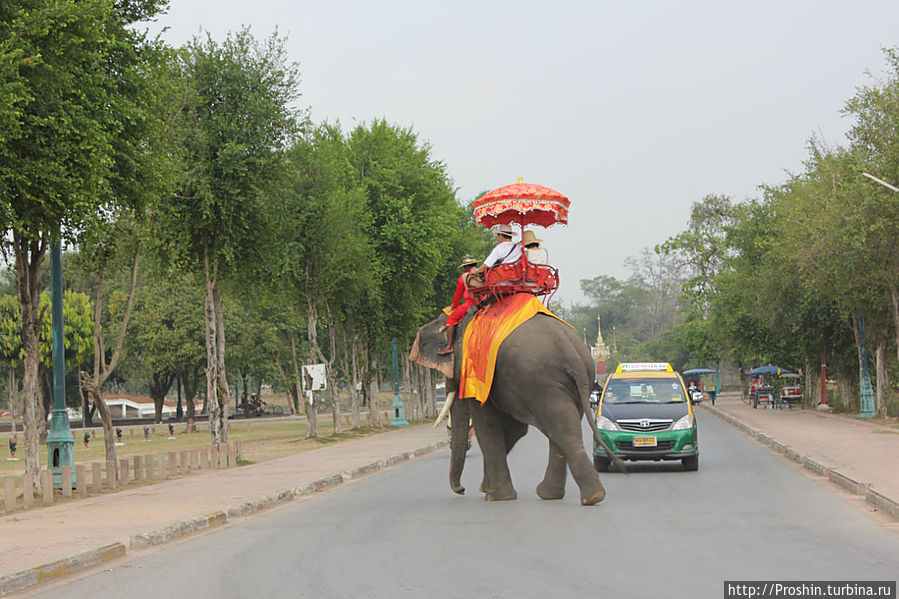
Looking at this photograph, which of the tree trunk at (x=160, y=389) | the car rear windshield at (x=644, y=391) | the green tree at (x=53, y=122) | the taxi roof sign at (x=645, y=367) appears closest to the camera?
the green tree at (x=53, y=122)

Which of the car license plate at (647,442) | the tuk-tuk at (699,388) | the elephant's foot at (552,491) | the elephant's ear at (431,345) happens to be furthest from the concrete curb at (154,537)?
the tuk-tuk at (699,388)

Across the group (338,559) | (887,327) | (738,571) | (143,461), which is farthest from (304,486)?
(887,327)

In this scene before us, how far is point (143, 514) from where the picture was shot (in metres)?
14.1

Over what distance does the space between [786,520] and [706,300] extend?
6292 centimetres

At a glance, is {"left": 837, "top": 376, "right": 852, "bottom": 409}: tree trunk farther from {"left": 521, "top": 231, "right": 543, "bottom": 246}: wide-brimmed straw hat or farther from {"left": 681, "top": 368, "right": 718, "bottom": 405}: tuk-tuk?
{"left": 521, "top": 231, "right": 543, "bottom": 246}: wide-brimmed straw hat

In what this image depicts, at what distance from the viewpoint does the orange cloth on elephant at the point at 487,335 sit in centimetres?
1320

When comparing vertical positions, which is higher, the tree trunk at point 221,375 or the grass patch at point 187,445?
the tree trunk at point 221,375

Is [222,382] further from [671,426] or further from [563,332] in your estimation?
[563,332]

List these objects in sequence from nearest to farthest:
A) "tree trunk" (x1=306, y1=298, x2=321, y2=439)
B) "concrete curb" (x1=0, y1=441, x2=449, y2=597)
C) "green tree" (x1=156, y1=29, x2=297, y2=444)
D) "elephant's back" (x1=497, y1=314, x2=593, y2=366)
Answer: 1. "concrete curb" (x1=0, y1=441, x2=449, y2=597)
2. "elephant's back" (x1=497, y1=314, x2=593, y2=366)
3. "green tree" (x1=156, y1=29, x2=297, y2=444)
4. "tree trunk" (x1=306, y1=298, x2=321, y2=439)

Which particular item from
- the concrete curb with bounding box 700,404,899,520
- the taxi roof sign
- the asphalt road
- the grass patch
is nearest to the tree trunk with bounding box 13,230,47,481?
the asphalt road

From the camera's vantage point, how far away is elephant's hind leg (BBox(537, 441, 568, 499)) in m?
13.4

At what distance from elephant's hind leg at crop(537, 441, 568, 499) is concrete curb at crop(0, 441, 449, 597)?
4233mm

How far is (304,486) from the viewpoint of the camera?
58.5ft

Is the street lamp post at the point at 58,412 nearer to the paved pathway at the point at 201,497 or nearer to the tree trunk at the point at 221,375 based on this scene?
the paved pathway at the point at 201,497
